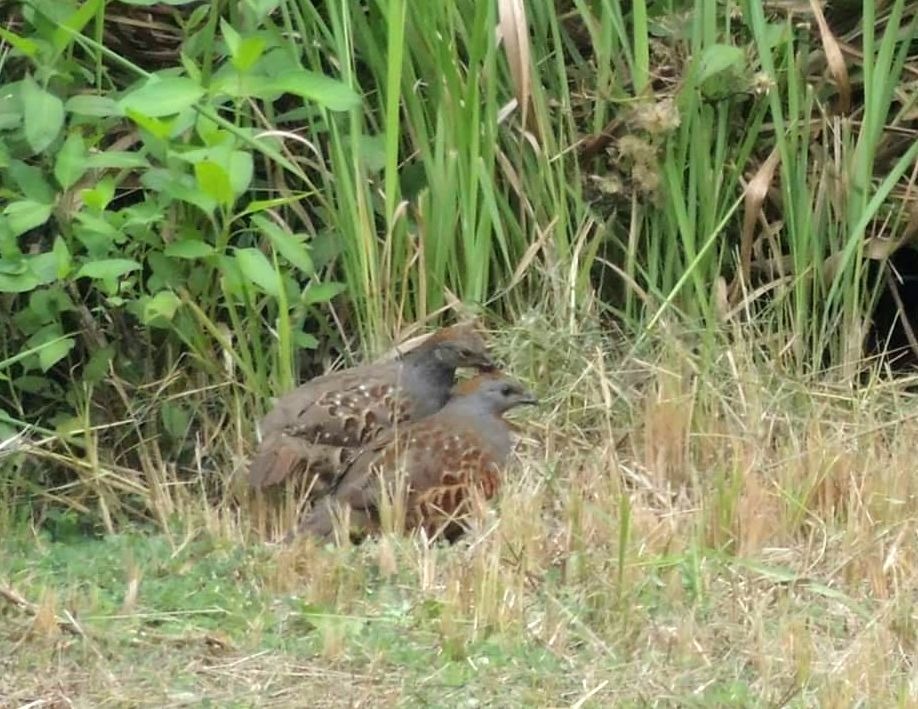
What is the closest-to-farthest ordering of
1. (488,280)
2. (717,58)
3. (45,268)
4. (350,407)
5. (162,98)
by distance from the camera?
(162,98) → (45,268) → (350,407) → (717,58) → (488,280)

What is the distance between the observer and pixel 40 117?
5949 millimetres

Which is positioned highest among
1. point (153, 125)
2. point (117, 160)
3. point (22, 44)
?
point (22, 44)

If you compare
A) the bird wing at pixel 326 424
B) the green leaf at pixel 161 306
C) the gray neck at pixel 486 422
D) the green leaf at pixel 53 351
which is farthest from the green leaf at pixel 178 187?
the gray neck at pixel 486 422

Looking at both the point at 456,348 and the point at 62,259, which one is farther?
the point at 456,348

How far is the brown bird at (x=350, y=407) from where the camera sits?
235 inches

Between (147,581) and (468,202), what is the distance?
1.76 m

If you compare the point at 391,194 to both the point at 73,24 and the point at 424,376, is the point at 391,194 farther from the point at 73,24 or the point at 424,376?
the point at 73,24

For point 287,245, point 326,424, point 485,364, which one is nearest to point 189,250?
point 287,245

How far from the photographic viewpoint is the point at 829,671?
4547 millimetres

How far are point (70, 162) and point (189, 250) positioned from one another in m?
0.42

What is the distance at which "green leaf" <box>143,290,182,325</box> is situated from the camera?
6062mm

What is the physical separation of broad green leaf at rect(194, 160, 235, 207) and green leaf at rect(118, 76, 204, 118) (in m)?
0.17

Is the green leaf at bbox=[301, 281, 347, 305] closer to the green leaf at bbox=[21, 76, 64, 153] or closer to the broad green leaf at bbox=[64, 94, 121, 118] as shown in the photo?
the broad green leaf at bbox=[64, 94, 121, 118]

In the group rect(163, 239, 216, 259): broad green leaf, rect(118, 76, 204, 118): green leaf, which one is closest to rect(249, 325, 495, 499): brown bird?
rect(163, 239, 216, 259): broad green leaf
